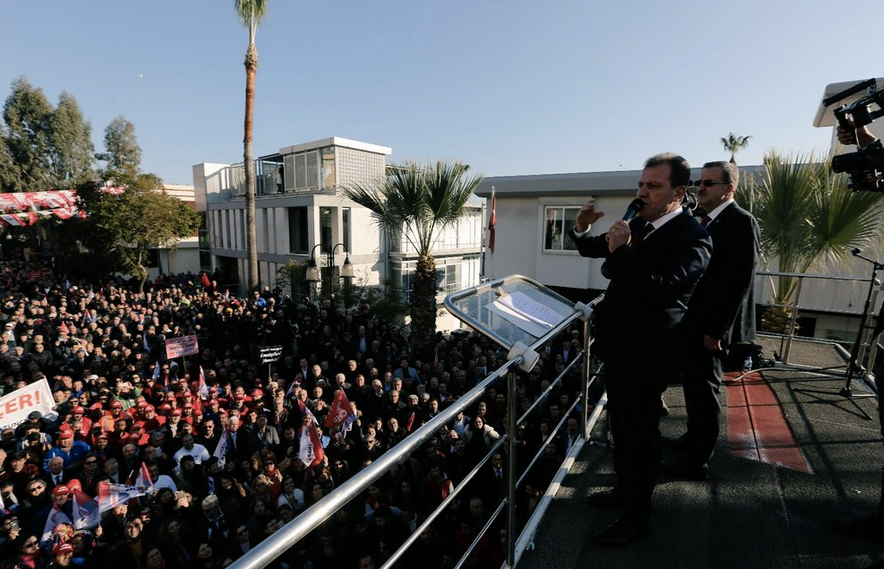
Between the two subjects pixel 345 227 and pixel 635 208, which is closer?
pixel 635 208

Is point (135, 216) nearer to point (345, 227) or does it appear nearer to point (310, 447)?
point (345, 227)

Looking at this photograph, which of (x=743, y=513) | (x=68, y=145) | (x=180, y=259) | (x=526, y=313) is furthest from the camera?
(x=68, y=145)

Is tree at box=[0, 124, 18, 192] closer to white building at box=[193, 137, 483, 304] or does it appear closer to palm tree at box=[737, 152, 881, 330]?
white building at box=[193, 137, 483, 304]

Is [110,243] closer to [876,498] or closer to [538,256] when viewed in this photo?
[538,256]

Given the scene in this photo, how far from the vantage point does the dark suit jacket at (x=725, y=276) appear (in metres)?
2.36

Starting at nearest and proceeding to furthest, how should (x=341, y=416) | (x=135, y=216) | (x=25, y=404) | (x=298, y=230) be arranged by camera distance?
(x=341, y=416)
(x=25, y=404)
(x=135, y=216)
(x=298, y=230)

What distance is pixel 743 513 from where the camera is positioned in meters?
2.24

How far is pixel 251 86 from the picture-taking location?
691 inches

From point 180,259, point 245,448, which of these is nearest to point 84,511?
point 245,448

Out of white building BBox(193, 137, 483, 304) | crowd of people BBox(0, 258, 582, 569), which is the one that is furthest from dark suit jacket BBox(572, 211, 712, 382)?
white building BBox(193, 137, 483, 304)

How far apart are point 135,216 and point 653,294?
2439cm

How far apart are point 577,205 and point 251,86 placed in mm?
13447

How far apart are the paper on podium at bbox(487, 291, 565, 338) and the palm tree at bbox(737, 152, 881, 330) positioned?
19.6ft

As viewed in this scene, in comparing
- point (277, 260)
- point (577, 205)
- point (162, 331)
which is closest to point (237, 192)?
point (277, 260)
